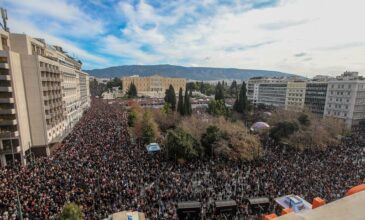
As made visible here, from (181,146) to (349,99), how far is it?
166ft

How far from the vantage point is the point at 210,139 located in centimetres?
2847

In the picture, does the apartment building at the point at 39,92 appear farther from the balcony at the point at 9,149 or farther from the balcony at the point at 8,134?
the balcony at the point at 8,134

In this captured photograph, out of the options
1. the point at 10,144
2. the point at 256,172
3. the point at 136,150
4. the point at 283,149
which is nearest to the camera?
the point at 256,172

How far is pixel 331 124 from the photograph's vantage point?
3775cm

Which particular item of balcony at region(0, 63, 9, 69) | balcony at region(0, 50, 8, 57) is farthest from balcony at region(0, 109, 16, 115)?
balcony at region(0, 50, 8, 57)

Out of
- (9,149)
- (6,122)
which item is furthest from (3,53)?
(9,149)

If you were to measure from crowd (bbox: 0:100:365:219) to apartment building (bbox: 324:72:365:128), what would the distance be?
29.7 m

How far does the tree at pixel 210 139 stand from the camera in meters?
28.3

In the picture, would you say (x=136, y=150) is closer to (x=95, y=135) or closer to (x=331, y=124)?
(x=95, y=135)

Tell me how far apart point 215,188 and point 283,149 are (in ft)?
59.8

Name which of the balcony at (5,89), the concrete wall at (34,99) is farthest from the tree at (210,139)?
the balcony at (5,89)

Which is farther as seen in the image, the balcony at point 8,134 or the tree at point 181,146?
the tree at point 181,146

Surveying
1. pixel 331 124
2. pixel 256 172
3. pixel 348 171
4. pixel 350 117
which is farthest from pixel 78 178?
pixel 350 117

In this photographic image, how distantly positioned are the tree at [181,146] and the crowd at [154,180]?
3.97 ft
